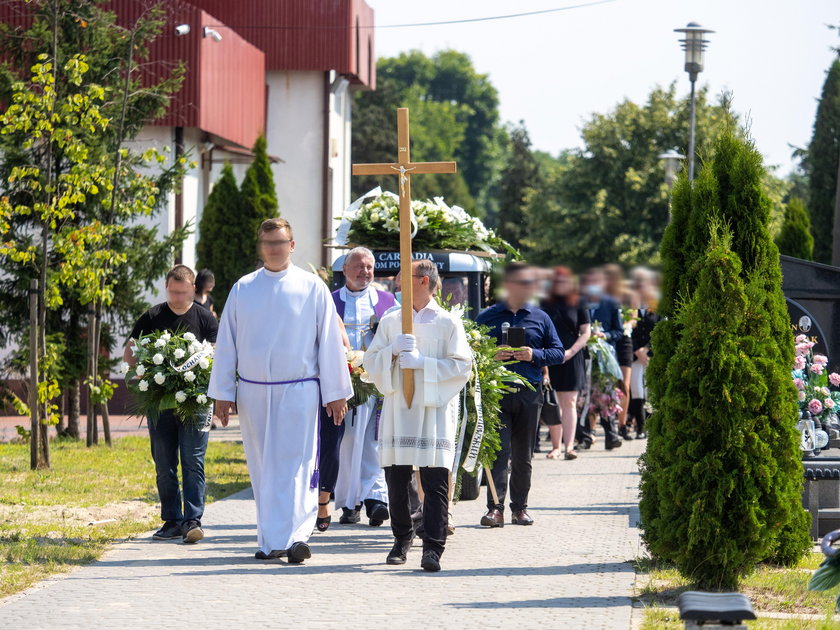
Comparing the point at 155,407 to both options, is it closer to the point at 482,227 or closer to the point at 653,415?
the point at 653,415

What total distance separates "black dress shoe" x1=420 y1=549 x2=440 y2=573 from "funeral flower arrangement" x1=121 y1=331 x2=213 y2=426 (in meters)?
2.18

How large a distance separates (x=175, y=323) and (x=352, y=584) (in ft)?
9.94

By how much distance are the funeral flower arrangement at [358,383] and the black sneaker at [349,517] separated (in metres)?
0.79

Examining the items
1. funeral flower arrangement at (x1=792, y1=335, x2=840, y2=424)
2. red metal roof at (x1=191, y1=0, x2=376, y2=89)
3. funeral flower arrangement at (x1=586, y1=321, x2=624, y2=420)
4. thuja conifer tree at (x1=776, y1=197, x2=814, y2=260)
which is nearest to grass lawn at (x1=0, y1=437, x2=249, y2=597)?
funeral flower arrangement at (x1=586, y1=321, x2=624, y2=420)

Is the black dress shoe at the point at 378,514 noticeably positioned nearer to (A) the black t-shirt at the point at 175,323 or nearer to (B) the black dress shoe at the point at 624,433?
(A) the black t-shirt at the point at 175,323

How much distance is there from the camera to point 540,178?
80.4m

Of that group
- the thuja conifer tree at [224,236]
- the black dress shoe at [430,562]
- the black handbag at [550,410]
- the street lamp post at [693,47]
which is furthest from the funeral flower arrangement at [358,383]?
the thuja conifer tree at [224,236]

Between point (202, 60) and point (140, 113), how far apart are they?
9.25 m

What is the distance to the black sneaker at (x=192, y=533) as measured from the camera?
984cm

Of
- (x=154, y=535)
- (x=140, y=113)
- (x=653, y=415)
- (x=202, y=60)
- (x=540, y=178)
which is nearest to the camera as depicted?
(x=653, y=415)

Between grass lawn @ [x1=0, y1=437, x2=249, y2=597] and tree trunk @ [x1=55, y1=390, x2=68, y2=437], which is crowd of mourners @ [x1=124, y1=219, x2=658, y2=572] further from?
tree trunk @ [x1=55, y1=390, x2=68, y2=437]

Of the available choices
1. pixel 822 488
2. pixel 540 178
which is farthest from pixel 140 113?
pixel 540 178

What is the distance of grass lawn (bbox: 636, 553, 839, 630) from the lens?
22.8 ft

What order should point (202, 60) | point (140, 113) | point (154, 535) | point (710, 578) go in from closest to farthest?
1. point (710, 578)
2. point (154, 535)
3. point (140, 113)
4. point (202, 60)
